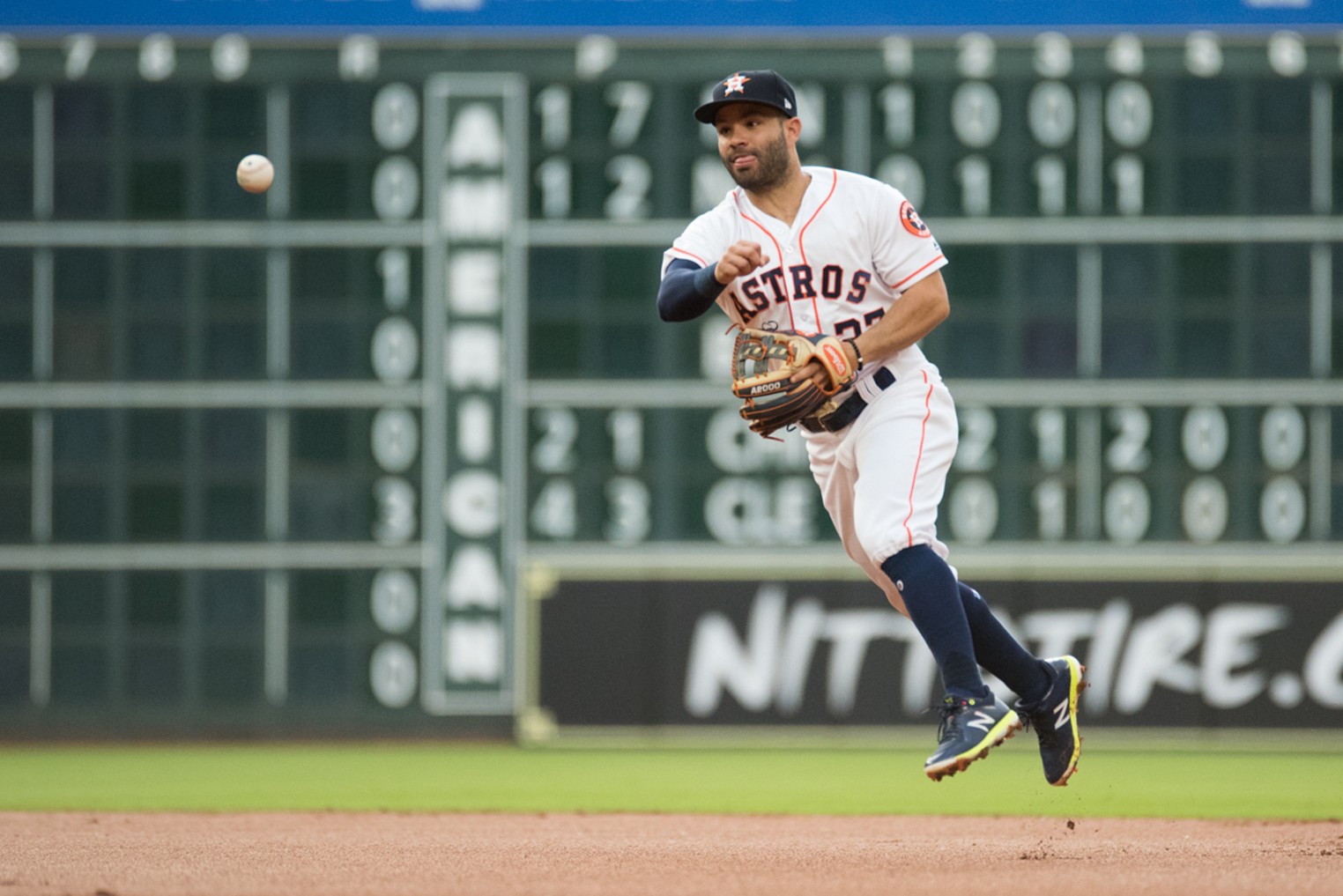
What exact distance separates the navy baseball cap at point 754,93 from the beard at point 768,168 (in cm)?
8

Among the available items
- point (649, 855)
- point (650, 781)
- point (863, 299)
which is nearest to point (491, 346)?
point (650, 781)

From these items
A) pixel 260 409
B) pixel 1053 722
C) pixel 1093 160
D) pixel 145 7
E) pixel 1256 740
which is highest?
pixel 145 7

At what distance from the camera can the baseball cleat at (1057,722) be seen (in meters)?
4.23

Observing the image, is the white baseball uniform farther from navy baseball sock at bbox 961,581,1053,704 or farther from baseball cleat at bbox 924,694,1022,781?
baseball cleat at bbox 924,694,1022,781

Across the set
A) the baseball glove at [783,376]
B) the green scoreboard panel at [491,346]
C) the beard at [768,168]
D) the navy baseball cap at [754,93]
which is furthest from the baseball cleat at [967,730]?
the green scoreboard panel at [491,346]

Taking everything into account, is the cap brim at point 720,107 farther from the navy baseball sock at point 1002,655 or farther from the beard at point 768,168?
the navy baseball sock at point 1002,655

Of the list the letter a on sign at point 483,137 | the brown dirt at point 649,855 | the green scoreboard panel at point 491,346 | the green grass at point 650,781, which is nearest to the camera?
the brown dirt at point 649,855

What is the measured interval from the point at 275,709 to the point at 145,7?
139 inches

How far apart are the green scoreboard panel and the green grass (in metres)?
0.47

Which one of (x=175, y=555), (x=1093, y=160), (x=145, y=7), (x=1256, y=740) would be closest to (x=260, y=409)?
(x=175, y=555)

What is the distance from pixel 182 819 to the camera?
5852 millimetres

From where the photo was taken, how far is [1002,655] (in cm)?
420

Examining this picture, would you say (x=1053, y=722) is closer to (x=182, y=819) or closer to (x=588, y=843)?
(x=588, y=843)

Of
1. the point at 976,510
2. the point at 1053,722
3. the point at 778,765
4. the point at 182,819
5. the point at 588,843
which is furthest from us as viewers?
the point at 976,510
